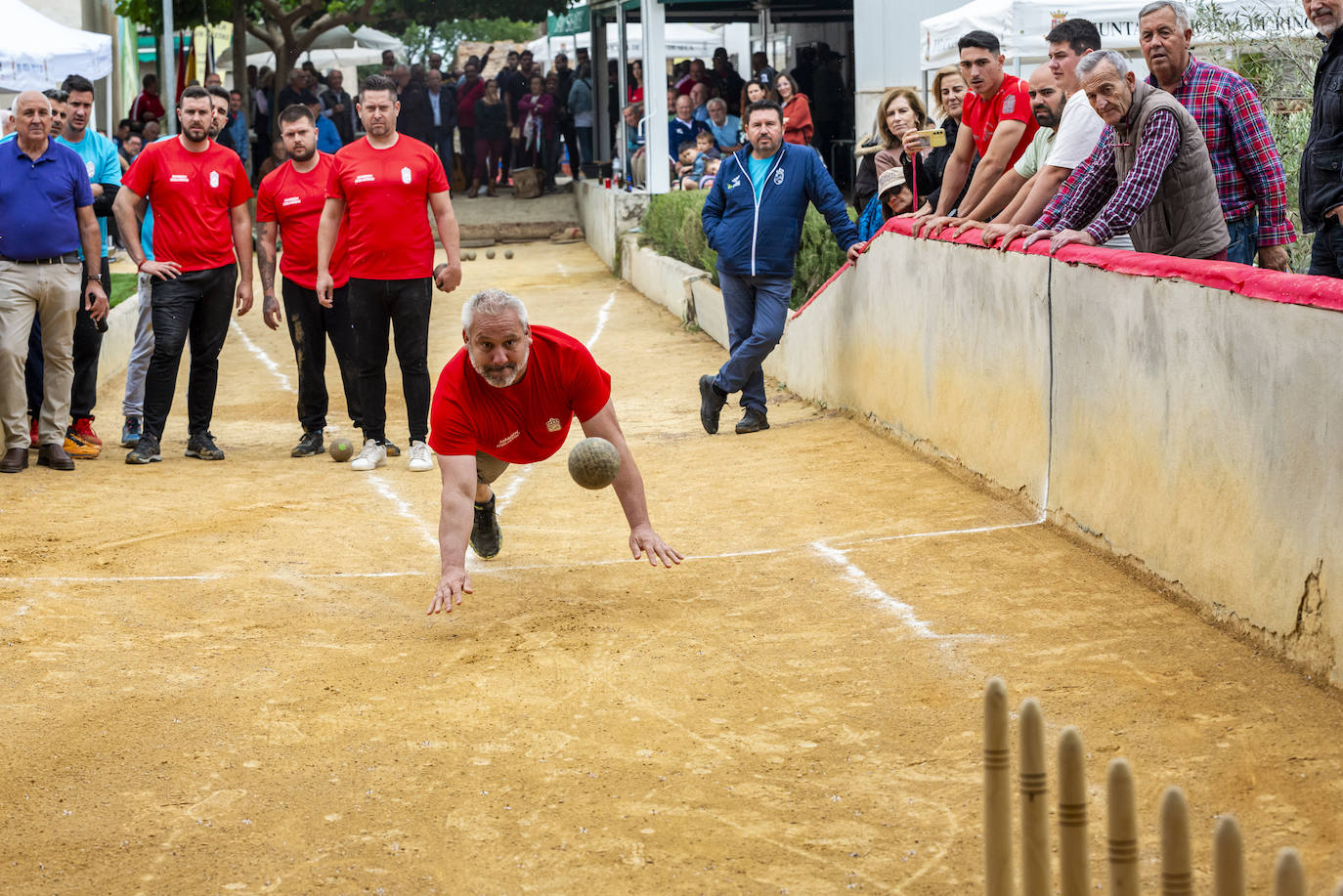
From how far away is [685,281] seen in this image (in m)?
17.5

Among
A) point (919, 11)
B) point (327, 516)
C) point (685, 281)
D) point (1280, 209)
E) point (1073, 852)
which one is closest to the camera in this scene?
point (1073, 852)

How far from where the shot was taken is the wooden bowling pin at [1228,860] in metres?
2.23

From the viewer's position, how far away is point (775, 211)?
435 inches

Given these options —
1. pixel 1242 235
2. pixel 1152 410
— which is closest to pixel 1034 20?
pixel 1242 235

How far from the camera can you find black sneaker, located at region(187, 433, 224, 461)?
1081 cm

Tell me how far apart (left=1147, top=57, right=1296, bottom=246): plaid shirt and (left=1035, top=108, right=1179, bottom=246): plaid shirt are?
0.43 metres

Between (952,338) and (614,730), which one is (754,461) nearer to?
(952,338)

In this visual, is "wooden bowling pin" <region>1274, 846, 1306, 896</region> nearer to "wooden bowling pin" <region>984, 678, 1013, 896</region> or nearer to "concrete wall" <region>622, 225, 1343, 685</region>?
"wooden bowling pin" <region>984, 678, 1013, 896</region>

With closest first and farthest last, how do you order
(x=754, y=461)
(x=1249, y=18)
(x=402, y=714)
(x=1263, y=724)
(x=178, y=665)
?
(x=1263, y=724)
(x=402, y=714)
(x=178, y=665)
(x=754, y=461)
(x=1249, y=18)

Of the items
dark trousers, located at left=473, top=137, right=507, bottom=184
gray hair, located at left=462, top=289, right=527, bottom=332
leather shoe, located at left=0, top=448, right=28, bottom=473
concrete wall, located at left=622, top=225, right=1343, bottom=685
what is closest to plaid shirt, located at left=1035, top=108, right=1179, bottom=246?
concrete wall, located at left=622, top=225, right=1343, bottom=685

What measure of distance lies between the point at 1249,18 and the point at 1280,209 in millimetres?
6695

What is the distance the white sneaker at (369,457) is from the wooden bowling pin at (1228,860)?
8479 mm

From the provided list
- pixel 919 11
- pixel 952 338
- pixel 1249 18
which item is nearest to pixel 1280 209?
pixel 952 338

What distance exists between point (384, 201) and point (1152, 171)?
16.4 ft
